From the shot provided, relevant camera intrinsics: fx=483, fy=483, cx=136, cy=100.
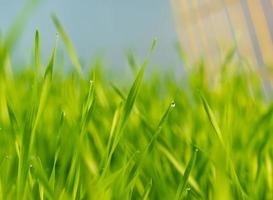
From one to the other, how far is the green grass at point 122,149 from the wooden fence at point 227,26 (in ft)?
5.09

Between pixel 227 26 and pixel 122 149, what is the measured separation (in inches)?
89.8

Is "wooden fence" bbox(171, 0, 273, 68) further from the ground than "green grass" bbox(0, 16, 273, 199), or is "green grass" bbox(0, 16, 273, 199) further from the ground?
"green grass" bbox(0, 16, 273, 199)

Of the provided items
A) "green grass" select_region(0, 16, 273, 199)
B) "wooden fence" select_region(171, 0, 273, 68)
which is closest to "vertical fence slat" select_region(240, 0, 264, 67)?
"wooden fence" select_region(171, 0, 273, 68)

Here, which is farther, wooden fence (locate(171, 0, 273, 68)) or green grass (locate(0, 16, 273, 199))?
wooden fence (locate(171, 0, 273, 68))

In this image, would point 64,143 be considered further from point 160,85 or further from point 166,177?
point 160,85

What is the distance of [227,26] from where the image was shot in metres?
2.58

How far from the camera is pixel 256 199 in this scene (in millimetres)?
345

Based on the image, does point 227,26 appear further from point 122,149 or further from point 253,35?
point 122,149

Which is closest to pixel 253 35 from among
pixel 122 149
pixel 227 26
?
pixel 227 26

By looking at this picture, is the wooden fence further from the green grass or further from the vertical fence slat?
the green grass

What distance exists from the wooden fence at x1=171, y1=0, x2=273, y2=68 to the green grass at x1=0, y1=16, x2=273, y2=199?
5.09ft

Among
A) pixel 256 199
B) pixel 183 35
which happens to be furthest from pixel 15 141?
pixel 183 35

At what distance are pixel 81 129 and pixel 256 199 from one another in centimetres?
14

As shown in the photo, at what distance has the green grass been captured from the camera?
286 mm
